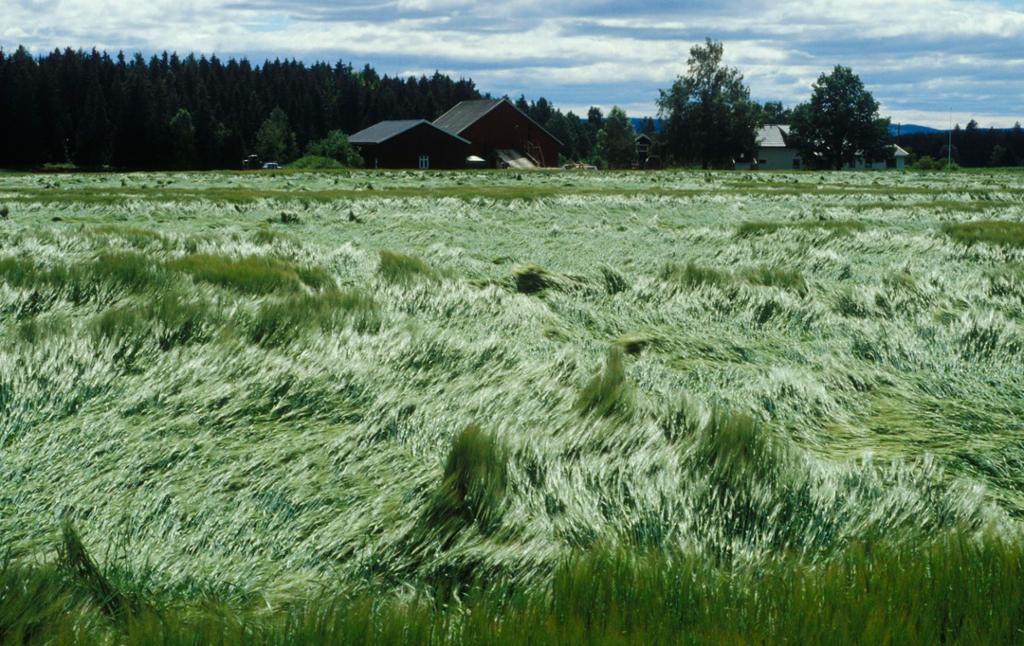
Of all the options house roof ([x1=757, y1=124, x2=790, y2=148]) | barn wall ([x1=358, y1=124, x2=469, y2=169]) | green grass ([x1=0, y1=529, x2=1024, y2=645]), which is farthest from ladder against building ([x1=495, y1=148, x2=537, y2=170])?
green grass ([x1=0, y1=529, x2=1024, y2=645])

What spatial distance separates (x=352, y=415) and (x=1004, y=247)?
6.42 m

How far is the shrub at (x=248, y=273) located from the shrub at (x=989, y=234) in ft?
18.6

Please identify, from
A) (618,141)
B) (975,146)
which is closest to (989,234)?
(618,141)

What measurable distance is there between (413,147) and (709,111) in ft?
86.9

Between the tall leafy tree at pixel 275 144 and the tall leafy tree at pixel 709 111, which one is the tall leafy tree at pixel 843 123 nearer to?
the tall leafy tree at pixel 709 111

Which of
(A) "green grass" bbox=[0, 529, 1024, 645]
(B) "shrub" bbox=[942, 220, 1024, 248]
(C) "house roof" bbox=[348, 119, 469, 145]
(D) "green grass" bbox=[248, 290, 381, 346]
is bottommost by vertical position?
(A) "green grass" bbox=[0, 529, 1024, 645]

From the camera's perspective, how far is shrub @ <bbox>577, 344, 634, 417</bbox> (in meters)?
2.93

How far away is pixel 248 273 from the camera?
4.92 m

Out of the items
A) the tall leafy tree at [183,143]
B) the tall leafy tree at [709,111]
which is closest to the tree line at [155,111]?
the tall leafy tree at [183,143]

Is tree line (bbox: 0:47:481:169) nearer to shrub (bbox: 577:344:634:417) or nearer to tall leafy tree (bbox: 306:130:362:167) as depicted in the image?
tall leafy tree (bbox: 306:130:362:167)

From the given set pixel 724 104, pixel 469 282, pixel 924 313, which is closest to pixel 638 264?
pixel 469 282

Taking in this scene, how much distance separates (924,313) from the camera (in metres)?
4.70

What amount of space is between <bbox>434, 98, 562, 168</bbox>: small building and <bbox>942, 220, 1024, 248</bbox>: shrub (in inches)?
2827

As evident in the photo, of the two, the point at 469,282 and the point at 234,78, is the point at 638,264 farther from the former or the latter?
the point at 234,78
